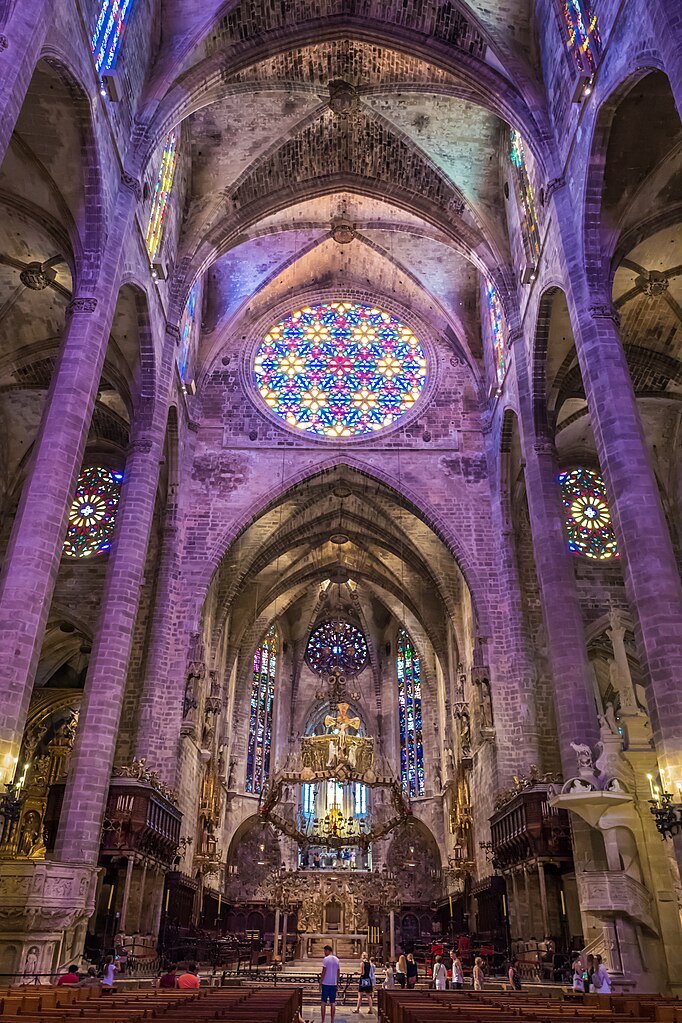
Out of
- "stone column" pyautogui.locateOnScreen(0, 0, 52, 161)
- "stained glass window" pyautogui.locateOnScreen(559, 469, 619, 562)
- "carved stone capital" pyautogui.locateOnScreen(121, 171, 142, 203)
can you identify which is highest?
"carved stone capital" pyautogui.locateOnScreen(121, 171, 142, 203)

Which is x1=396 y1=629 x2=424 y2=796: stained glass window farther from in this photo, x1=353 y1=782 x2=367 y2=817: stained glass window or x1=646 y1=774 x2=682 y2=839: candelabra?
x1=646 y1=774 x2=682 y2=839: candelabra

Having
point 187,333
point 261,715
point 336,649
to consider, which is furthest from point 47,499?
point 336,649

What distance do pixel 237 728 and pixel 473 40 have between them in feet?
83.6

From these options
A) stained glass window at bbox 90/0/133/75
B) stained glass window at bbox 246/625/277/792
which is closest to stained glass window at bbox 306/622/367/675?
stained glass window at bbox 246/625/277/792

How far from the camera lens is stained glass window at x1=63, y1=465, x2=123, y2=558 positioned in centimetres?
2378

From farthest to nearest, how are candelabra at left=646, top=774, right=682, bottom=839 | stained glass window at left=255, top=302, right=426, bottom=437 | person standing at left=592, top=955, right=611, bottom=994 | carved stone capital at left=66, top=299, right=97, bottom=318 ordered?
1. stained glass window at left=255, top=302, right=426, bottom=437
2. carved stone capital at left=66, top=299, right=97, bottom=318
3. person standing at left=592, top=955, right=611, bottom=994
4. candelabra at left=646, top=774, right=682, bottom=839

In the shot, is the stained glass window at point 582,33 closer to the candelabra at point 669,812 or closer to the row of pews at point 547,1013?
the candelabra at point 669,812

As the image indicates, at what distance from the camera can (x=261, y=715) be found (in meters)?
34.5

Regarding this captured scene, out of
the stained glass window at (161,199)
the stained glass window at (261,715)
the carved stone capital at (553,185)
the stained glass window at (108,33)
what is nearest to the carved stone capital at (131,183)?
the stained glass window at (108,33)

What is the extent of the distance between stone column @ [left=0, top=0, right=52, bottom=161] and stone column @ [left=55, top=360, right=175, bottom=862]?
8301mm

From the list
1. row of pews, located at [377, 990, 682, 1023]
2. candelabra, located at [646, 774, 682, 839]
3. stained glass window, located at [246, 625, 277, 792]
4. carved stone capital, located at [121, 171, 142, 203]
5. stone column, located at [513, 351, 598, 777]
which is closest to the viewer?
row of pews, located at [377, 990, 682, 1023]

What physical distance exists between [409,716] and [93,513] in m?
17.7

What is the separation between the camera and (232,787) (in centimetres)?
3053

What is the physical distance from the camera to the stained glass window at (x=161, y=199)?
1775 cm
